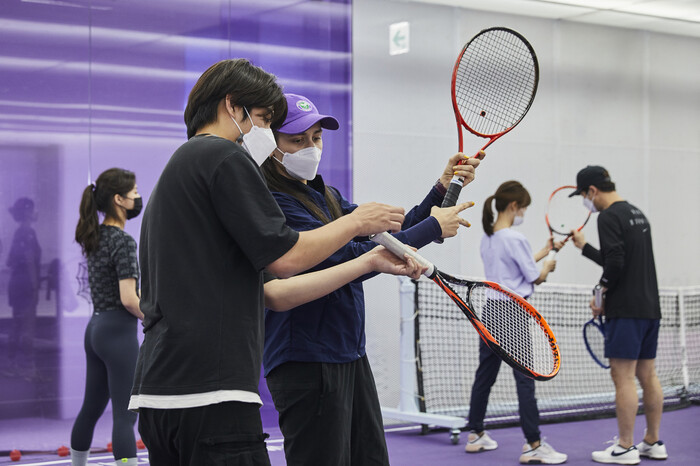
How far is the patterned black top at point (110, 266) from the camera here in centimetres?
396

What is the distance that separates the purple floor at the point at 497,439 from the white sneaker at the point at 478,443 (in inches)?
1.6

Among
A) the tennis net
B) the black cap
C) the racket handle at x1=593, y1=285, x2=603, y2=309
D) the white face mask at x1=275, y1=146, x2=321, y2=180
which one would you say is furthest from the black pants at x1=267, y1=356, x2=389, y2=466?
the tennis net

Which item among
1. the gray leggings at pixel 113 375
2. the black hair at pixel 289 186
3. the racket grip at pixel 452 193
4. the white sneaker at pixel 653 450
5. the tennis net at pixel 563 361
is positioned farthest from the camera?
the tennis net at pixel 563 361

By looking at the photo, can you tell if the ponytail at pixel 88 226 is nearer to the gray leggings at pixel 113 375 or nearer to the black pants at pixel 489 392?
the gray leggings at pixel 113 375

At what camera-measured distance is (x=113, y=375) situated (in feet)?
12.8

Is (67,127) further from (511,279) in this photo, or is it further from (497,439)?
(497,439)

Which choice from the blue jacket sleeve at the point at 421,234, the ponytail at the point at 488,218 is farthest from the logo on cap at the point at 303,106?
the ponytail at the point at 488,218

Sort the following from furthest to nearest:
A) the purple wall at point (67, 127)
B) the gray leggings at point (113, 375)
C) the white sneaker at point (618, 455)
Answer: the purple wall at point (67, 127), the white sneaker at point (618, 455), the gray leggings at point (113, 375)

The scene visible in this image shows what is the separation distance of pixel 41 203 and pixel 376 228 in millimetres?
3790

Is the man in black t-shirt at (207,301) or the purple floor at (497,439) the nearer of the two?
the man in black t-shirt at (207,301)

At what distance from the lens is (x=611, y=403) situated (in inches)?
276

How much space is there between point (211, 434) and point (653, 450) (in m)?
3.95

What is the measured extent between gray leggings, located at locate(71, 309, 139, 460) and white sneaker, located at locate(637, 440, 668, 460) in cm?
289

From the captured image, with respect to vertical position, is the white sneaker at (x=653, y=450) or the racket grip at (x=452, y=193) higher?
the racket grip at (x=452, y=193)
